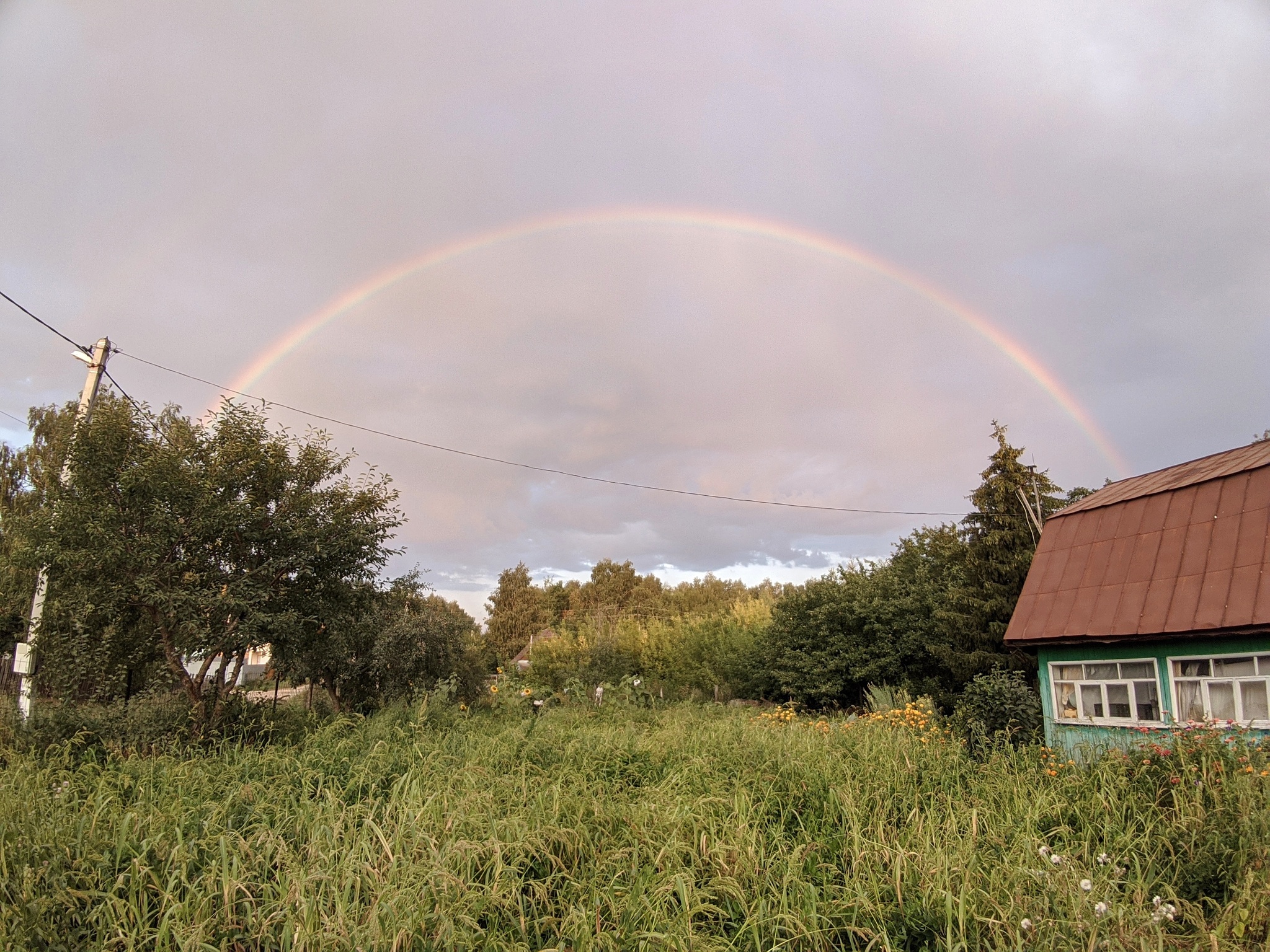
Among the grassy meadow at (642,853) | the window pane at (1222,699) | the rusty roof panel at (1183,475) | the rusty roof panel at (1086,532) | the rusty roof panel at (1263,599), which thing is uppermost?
the rusty roof panel at (1183,475)

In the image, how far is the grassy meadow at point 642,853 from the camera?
3.46 m

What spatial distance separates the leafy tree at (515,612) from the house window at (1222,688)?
167 feet

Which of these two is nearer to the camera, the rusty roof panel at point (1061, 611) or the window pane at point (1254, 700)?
the window pane at point (1254, 700)

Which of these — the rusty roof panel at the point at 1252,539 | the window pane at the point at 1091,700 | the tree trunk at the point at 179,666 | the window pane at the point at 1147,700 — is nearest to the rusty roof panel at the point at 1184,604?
the rusty roof panel at the point at 1252,539

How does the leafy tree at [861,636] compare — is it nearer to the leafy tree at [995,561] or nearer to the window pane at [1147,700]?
the leafy tree at [995,561]

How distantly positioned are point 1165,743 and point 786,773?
411 centimetres

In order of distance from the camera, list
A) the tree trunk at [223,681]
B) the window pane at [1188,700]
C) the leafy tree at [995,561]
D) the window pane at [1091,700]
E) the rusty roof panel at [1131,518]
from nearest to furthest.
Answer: the window pane at [1188,700] < the tree trunk at [223,681] < the window pane at [1091,700] < the rusty roof panel at [1131,518] < the leafy tree at [995,561]

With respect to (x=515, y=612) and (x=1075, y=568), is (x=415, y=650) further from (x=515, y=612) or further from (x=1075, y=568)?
(x=515, y=612)

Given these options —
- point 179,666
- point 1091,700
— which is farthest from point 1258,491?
point 179,666

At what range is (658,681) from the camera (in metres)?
25.4

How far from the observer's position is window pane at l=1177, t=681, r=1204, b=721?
9.79 meters

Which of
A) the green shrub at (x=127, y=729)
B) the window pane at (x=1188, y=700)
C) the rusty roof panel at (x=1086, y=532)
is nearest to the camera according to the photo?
the green shrub at (x=127, y=729)

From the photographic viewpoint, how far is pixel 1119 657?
35.5ft

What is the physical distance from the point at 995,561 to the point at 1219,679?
22.9 ft
